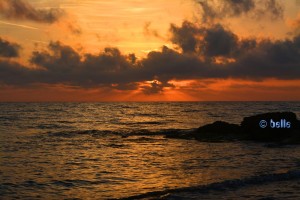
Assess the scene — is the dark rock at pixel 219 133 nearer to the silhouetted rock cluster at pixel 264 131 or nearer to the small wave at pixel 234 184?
the silhouetted rock cluster at pixel 264 131

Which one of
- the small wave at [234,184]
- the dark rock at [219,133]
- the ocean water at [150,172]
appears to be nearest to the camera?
the small wave at [234,184]

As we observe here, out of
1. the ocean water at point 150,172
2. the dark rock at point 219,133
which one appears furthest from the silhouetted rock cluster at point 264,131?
the ocean water at point 150,172

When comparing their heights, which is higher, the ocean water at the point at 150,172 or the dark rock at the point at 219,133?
the dark rock at the point at 219,133

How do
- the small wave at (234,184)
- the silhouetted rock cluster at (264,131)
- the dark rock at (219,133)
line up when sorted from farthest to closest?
the dark rock at (219,133) < the silhouetted rock cluster at (264,131) < the small wave at (234,184)

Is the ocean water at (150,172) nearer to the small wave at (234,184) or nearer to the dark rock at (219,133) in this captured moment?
the small wave at (234,184)

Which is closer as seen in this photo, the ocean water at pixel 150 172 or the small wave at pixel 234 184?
the small wave at pixel 234 184

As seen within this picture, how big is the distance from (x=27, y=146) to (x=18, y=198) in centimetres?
2138

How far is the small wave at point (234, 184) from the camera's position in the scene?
1884 centimetres

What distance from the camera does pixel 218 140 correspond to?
4303 centimetres

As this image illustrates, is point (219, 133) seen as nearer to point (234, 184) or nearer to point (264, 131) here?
point (264, 131)

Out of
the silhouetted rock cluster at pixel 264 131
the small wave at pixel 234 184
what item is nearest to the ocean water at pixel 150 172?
the small wave at pixel 234 184

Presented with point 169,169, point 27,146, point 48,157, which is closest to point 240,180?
point 169,169

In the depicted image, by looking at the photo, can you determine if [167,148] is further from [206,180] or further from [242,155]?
[206,180]

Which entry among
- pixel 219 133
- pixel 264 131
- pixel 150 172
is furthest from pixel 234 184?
pixel 219 133
